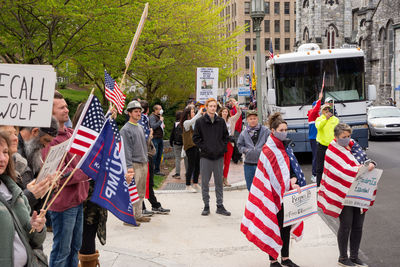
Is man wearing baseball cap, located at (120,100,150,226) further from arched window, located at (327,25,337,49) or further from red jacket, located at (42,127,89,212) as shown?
arched window, located at (327,25,337,49)

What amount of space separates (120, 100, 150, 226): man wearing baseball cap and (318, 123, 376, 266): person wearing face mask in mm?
2949

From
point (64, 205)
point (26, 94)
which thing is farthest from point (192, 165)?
point (26, 94)

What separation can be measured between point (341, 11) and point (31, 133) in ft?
236

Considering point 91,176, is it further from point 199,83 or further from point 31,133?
point 199,83

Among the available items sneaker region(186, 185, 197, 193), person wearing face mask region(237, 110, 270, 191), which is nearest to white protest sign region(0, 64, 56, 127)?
person wearing face mask region(237, 110, 270, 191)

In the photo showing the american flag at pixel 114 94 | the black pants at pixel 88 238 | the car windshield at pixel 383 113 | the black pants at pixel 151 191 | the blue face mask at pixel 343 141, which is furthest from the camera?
the car windshield at pixel 383 113

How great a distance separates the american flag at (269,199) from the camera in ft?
19.9

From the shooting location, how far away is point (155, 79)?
25.8 metres

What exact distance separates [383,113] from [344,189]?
19.6m

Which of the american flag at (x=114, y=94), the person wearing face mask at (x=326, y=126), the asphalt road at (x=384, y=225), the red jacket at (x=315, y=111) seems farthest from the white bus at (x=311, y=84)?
the american flag at (x=114, y=94)

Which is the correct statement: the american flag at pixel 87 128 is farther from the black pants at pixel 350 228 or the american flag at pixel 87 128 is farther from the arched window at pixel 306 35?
the arched window at pixel 306 35

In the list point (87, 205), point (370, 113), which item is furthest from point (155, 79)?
point (87, 205)

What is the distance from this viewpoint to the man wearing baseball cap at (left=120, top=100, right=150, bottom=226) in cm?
788

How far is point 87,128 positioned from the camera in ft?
14.4
